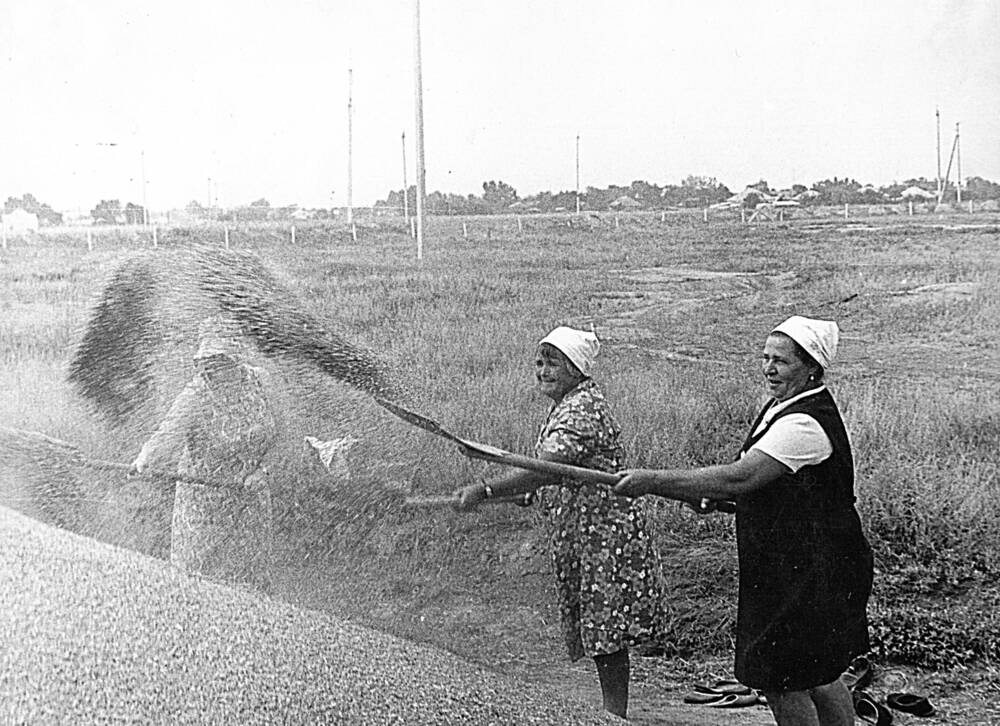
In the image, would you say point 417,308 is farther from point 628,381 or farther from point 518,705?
point 518,705

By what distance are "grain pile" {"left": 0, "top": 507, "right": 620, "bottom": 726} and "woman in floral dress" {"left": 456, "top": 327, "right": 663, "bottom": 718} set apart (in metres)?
0.25

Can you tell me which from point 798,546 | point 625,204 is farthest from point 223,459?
point 798,546

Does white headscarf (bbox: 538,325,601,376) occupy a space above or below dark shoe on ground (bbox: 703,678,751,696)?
above

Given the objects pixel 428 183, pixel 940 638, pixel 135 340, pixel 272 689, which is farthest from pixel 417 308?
pixel 940 638

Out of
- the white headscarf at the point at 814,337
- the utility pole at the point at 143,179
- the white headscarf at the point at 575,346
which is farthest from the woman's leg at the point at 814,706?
the utility pole at the point at 143,179

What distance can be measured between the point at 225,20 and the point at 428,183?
0.76 m

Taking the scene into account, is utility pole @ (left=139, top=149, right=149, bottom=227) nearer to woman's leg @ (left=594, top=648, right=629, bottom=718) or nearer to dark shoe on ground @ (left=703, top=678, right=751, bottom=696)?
woman's leg @ (left=594, top=648, right=629, bottom=718)

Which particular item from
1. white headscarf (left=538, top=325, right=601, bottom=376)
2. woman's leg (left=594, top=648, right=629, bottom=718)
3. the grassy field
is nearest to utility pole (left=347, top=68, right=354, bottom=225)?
the grassy field

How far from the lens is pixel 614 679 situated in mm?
2676

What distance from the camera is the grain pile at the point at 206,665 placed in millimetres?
2662

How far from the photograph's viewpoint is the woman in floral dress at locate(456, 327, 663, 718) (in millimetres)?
2553

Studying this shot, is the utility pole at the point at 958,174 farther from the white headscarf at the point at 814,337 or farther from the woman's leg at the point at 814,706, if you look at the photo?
the woman's leg at the point at 814,706

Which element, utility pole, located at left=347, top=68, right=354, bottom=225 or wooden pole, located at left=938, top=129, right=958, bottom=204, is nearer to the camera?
wooden pole, located at left=938, top=129, right=958, bottom=204

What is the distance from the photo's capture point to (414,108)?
3.14 metres
